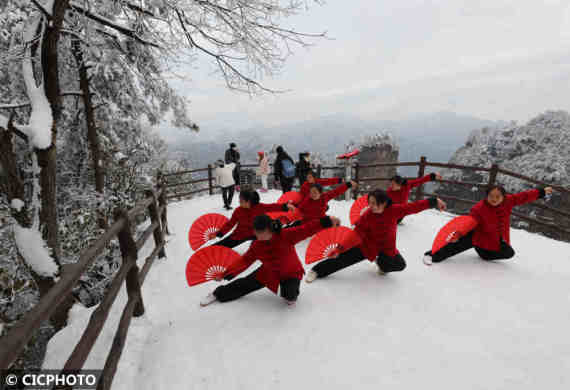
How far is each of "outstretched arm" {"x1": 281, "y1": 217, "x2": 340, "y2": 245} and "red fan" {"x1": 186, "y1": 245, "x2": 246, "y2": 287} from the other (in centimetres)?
70

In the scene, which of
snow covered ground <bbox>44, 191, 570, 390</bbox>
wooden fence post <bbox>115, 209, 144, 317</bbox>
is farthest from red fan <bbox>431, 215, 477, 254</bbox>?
wooden fence post <bbox>115, 209, 144, 317</bbox>

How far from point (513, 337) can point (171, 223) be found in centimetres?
669

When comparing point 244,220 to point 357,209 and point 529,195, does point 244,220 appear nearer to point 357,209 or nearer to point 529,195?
point 357,209

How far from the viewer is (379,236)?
122 inches

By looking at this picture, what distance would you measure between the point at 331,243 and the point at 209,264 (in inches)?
60.0

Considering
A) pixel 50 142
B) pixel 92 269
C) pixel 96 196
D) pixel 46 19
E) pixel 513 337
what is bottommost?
pixel 92 269

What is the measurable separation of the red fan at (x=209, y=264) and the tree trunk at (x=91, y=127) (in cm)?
470

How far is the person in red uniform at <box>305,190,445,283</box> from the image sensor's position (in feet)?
9.83

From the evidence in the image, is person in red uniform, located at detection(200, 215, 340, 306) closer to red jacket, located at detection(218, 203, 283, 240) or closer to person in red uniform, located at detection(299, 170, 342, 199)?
red jacket, located at detection(218, 203, 283, 240)

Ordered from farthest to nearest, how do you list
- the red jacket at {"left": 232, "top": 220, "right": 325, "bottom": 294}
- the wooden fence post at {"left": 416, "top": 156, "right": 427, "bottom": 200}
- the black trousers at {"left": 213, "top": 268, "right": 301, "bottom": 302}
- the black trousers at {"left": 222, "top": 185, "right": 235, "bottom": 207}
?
the black trousers at {"left": 222, "top": 185, "right": 235, "bottom": 207}, the wooden fence post at {"left": 416, "top": 156, "right": 427, "bottom": 200}, the black trousers at {"left": 213, "top": 268, "right": 301, "bottom": 302}, the red jacket at {"left": 232, "top": 220, "right": 325, "bottom": 294}

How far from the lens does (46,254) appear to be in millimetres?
3475

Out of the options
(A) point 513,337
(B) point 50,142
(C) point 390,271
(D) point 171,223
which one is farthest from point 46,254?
(A) point 513,337

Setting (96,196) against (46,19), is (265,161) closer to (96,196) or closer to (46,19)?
(96,196)

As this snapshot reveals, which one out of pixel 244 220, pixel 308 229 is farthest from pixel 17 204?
pixel 308 229
